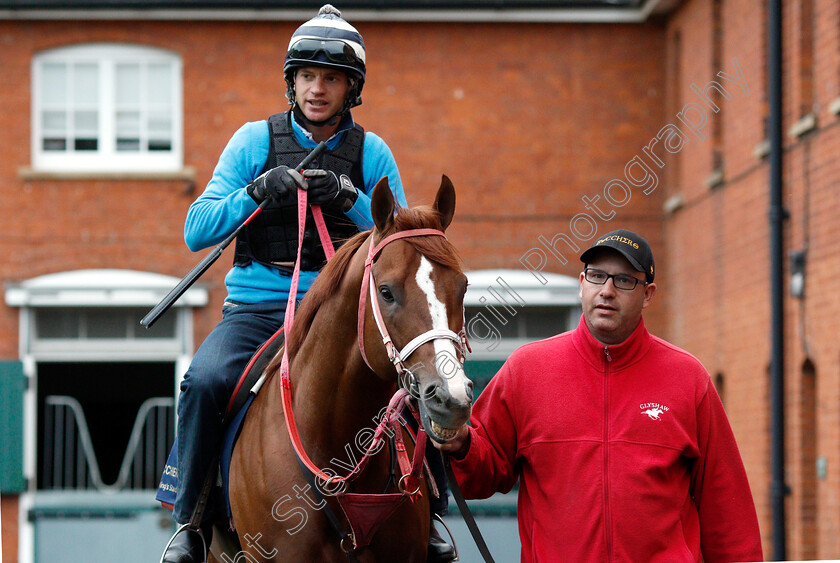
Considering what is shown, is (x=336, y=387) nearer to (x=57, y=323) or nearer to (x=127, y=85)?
(x=57, y=323)

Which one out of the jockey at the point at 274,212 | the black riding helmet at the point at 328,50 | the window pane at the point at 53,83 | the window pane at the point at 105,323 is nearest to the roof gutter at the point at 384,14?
the window pane at the point at 53,83

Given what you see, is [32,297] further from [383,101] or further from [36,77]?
[383,101]

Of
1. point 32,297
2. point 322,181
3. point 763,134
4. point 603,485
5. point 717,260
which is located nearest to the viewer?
point 603,485

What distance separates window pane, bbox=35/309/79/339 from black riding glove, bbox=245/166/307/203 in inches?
502

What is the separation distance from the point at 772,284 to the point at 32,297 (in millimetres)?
10106

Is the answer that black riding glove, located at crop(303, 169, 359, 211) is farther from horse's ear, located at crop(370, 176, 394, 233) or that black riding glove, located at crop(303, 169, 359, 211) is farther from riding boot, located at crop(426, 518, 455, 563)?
riding boot, located at crop(426, 518, 455, 563)

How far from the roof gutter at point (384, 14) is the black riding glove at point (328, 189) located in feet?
40.5

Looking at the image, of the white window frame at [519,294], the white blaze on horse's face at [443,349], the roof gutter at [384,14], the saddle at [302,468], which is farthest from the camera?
the roof gutter at [384,14]

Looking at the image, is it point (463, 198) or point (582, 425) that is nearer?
point (582, 425)

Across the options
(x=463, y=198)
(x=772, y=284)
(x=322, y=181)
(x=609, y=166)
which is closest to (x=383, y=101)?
(x=463, y=198)

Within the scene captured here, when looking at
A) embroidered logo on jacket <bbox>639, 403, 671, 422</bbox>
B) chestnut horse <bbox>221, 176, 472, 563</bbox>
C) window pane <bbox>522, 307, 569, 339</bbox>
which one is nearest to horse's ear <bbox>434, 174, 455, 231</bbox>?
chestnut horse <bbox>221, 176, 472, 563</bbox>

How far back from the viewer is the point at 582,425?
13.6ft

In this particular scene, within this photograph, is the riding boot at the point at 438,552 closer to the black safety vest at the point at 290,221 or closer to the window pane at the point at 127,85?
the black safety vest at the point at 290,221

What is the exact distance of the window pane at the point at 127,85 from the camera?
656 inches
